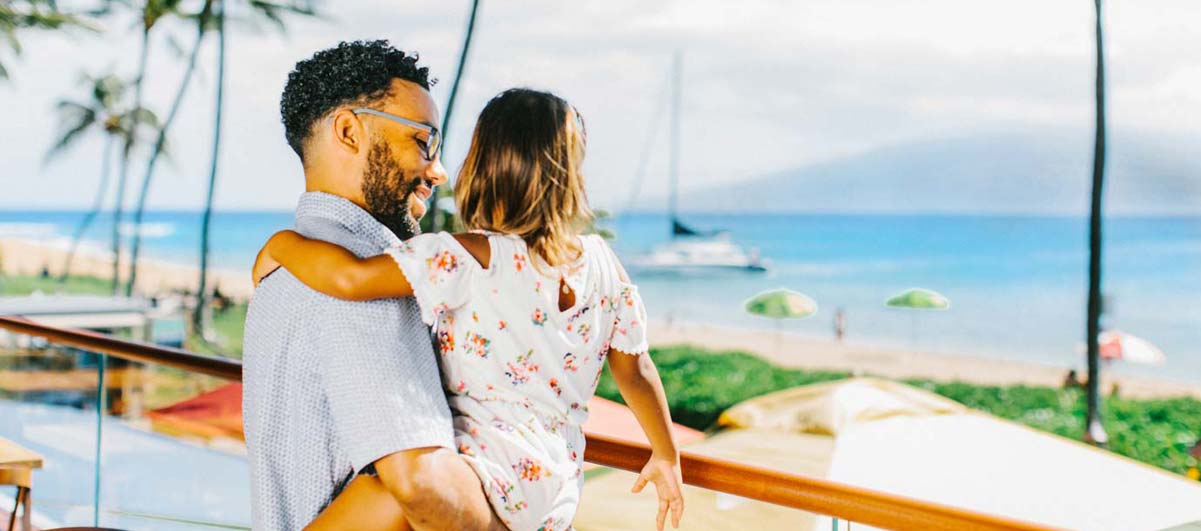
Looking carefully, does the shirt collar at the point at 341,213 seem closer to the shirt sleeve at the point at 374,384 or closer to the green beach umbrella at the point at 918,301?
the shirt sleeve at the point at 374,384

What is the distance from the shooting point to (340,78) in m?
1.25

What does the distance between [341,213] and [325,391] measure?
230mm

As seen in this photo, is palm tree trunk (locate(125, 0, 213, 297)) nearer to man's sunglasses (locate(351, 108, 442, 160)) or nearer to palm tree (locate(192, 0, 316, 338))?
palm tree (locate(192, 0, 316, 338))

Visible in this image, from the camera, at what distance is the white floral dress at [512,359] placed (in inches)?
48.4

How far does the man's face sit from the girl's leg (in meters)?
0.33

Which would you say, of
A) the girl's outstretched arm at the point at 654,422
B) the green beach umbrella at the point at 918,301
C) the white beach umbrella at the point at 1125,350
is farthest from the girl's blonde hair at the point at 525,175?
the green beach umbrella at the point at 918,301

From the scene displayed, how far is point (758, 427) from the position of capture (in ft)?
26.6

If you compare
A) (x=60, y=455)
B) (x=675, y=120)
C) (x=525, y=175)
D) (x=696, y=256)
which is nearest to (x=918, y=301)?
(x=60, y=455)

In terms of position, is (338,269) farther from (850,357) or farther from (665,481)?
(850,357)

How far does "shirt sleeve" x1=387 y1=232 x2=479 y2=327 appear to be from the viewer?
1.18 meters

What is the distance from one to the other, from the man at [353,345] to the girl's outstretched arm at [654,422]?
31cm

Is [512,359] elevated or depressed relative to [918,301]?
elevated

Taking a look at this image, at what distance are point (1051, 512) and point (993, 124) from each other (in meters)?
50.3

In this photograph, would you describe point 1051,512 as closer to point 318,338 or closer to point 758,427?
point 758,427
